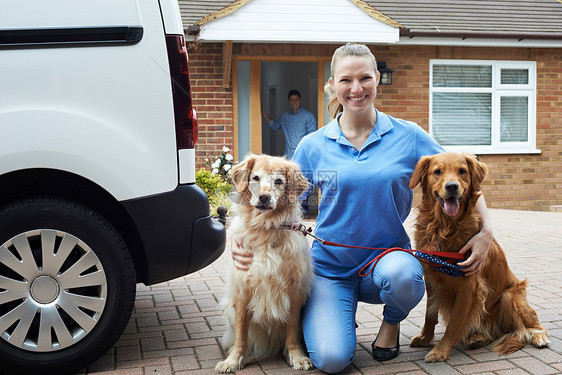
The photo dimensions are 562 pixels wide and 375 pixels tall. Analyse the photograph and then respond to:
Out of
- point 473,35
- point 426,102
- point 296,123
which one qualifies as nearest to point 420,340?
point 296,123

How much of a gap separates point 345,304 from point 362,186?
0.72 meters

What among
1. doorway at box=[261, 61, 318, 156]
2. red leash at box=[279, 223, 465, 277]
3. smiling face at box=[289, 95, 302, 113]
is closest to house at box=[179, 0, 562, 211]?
smiling face at box=[289, 95, 302, 113]

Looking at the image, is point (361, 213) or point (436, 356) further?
point (361, 213)

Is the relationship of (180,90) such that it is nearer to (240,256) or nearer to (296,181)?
(296,181)

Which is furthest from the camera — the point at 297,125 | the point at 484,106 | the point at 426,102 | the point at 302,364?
the point at 484,106

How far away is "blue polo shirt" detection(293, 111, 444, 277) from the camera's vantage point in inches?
134

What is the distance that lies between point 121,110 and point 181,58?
17.0 inches

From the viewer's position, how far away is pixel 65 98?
2967mm

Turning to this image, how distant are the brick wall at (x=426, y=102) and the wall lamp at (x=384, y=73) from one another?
241mm

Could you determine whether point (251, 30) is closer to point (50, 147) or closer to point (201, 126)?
point (201, 126)

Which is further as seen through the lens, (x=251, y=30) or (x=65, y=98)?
(x=251, y=30)

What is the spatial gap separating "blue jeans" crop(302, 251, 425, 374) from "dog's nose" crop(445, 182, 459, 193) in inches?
18.0

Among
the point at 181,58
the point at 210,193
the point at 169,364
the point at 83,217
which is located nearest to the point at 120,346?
the point at 169,364

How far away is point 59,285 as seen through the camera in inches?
119
